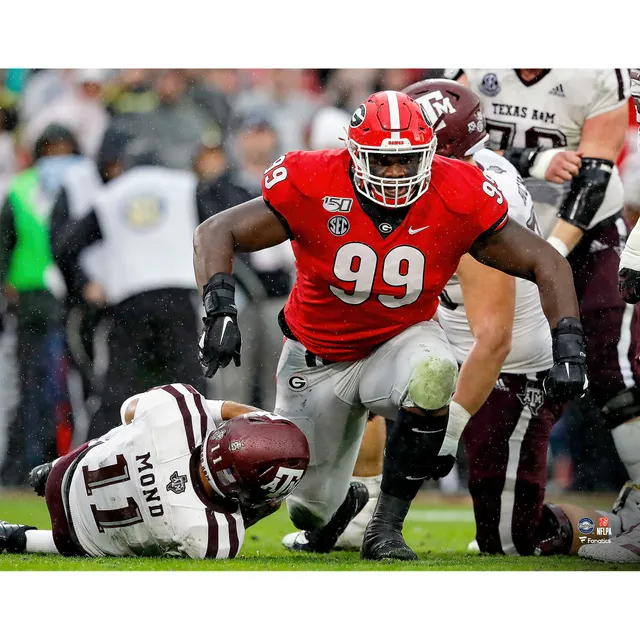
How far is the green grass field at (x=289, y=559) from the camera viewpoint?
3.15m

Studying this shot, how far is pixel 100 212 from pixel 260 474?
1613mm

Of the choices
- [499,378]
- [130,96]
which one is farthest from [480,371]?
[130,96]

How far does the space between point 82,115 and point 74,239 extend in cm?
50

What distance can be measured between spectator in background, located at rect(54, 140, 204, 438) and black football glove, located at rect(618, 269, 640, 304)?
1.55m

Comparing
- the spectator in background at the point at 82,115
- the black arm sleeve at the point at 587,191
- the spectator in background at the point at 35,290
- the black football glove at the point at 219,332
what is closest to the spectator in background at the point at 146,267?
the spectator in background at the point at 35,290

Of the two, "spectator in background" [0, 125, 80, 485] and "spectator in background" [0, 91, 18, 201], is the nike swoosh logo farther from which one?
"spectator in background" [0, 91, 18, 201]

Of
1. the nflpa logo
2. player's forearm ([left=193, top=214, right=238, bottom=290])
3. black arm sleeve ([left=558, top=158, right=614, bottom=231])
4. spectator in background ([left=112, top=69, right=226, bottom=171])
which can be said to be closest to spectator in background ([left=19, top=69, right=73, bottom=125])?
spectator in background ([left=112, top=69, right=226, bottom=171])

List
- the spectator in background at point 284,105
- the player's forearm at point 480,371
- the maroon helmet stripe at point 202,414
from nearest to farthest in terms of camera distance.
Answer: the maroon helmet stripe at point 202,414
the player's forearm at point 480,371
the spectator in background at point 284,105

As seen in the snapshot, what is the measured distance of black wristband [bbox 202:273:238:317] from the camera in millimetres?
3125

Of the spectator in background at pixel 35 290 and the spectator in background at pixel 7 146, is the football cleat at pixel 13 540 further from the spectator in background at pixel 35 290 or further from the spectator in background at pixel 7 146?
the spectator in background at pixel 7 146

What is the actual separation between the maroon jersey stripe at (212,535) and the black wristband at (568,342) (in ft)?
3.25

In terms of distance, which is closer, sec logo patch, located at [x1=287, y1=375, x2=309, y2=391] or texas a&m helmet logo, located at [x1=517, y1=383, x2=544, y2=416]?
sec logo patch, located at [x1=287, y1=375, x2=309, y2=391]

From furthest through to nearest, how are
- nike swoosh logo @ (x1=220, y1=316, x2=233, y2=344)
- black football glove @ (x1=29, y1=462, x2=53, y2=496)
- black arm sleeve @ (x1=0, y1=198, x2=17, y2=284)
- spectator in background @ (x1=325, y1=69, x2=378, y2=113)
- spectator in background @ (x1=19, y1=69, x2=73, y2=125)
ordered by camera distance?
black arm sleeve @ (x1=0, y1=198, x2=17, y2=284) → spectator in background @ (x1=325, y1=69, x2=378, y2=113) → spectator in background @ (x1=19, y1=69, x2=73, y2=125) → black football glove @ (x1=29, y1=462, x2=53, y2=496) → nike swoosh logo @ (x1=220, y1=316, x2=233, y2=344)

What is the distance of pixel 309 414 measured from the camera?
3623mm
